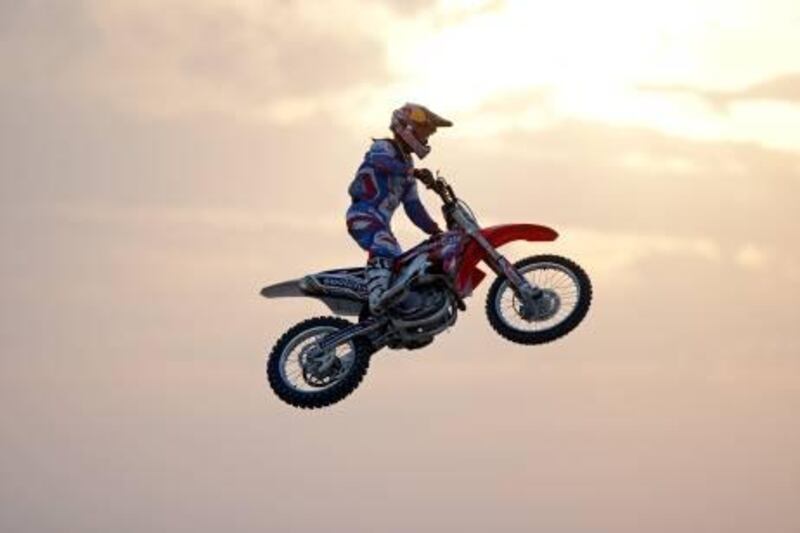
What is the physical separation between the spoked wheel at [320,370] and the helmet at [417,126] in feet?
10.1

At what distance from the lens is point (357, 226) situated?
132 feet

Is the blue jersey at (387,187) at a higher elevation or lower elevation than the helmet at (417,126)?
lower

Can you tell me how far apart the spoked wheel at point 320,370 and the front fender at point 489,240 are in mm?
1892

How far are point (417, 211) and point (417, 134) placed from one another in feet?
4.66

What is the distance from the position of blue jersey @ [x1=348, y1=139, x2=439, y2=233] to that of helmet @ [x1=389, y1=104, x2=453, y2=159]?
22 centimetres

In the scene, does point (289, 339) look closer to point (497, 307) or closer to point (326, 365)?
point (326, 365)

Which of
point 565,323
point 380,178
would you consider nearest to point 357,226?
point 380,178

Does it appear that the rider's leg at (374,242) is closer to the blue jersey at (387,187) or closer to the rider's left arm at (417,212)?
the blue jersey at (387,187)

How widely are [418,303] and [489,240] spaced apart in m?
1.57

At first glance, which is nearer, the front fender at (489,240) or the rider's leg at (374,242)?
the front fender at (489,240)

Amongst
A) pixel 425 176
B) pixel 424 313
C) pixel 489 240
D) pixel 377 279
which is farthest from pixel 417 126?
pixel 424 313

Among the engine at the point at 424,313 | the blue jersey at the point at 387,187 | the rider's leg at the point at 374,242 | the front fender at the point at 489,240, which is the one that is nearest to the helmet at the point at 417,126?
the blue jersey at the point at 387,187

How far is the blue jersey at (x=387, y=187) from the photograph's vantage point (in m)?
39.8

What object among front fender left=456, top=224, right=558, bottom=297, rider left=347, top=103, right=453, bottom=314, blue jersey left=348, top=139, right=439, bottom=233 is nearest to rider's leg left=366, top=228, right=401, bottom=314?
rider left=347, top=103, right=453, bottom=314
